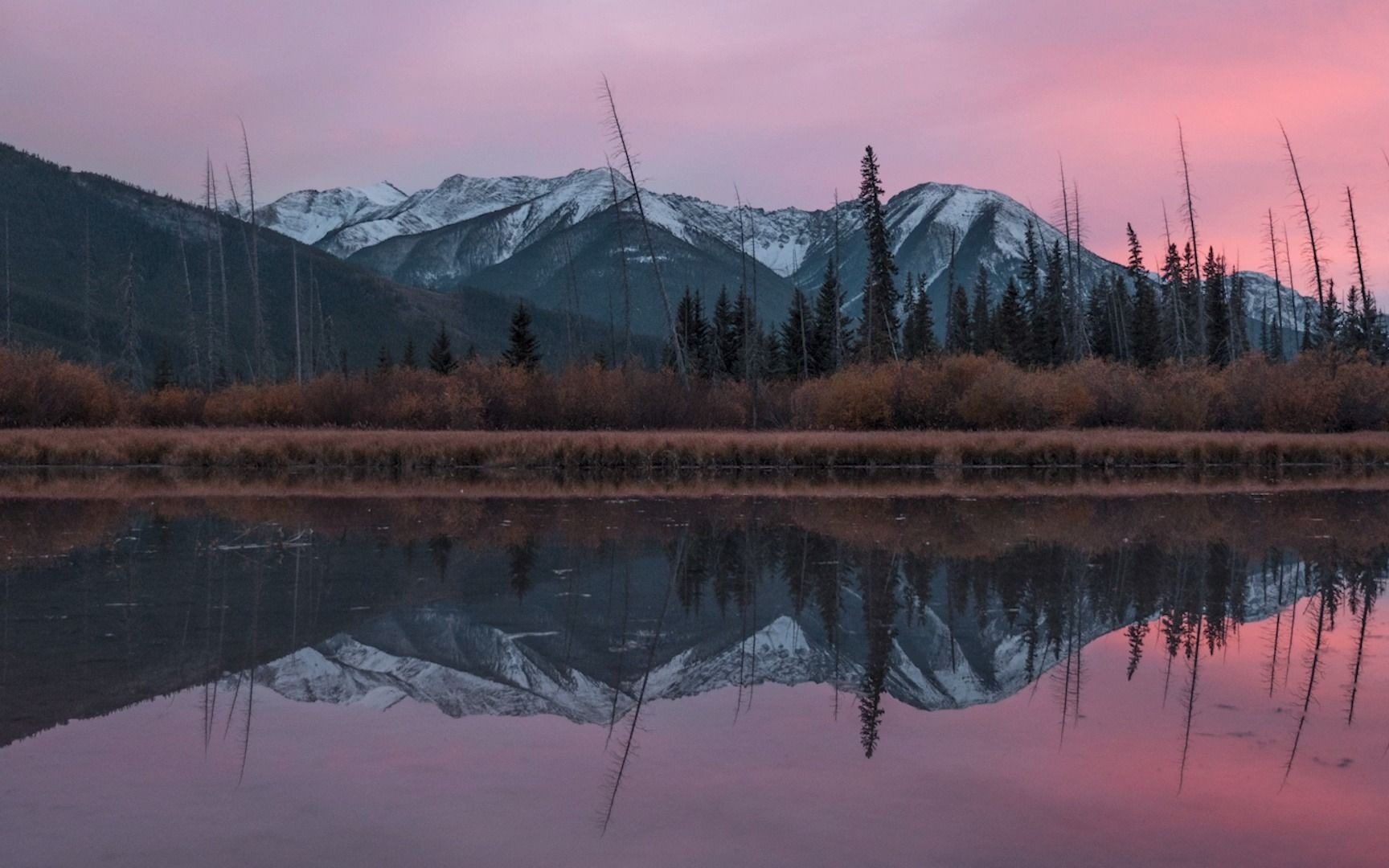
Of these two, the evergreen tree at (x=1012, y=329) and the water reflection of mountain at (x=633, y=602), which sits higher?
the evergreen tree at (x=1012, y=329)

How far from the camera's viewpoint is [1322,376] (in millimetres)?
39906

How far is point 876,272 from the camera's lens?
55.7m

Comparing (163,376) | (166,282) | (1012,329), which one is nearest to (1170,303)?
(1012,329)

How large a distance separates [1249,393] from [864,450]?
58.0 feet

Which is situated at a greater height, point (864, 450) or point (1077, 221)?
point (1077, 221)

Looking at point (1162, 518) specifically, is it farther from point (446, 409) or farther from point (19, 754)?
point (446, 409)

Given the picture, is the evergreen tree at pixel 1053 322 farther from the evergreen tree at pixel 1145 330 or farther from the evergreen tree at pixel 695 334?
the evergreen tree at pixel 695 334

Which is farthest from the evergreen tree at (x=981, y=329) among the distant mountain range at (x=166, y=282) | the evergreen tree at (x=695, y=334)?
the distant mountain range at (x=166, y=282)

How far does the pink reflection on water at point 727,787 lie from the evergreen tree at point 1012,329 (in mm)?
56954

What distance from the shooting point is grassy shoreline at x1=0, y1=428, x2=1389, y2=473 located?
30.6 meters

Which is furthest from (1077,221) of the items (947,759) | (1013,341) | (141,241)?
(141,241)

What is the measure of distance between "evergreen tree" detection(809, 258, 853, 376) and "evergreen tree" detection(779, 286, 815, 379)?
43 cm

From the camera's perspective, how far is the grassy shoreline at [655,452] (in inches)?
1204

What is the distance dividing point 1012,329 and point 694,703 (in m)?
60.5
